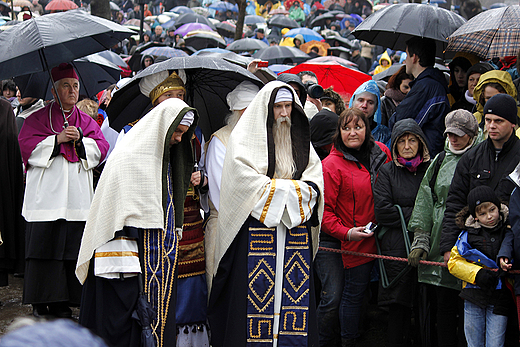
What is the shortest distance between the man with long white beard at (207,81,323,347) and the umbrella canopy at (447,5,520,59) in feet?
6.45

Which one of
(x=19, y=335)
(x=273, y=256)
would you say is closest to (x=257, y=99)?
(x=273, y=256)

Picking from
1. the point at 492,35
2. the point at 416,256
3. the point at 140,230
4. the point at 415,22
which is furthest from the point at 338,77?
the point at 140,230

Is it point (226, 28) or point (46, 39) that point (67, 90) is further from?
point (226, 28)

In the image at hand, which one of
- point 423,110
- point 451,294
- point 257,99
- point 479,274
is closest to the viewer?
point 479,274

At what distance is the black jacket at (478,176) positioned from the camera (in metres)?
4.41

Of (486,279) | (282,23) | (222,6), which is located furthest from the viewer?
(222,6)

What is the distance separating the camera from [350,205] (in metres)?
5.05

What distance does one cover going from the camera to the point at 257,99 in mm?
4473

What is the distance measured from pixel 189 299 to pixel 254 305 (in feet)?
1.73

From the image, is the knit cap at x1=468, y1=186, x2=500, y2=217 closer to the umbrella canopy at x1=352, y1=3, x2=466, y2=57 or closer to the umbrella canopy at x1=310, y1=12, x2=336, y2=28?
the umbrella canopy at x1=352, y1=3, x2=466, y2=57

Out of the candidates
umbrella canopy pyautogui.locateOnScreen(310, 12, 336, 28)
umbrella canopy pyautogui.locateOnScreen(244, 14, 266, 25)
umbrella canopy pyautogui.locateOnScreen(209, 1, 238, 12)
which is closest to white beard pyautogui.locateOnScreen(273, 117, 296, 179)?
umbrella canopy pyautogui.locateOnScreen(310, 12, 336, 28)

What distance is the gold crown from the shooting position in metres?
4.80

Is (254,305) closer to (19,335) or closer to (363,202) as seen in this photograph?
(363,202)

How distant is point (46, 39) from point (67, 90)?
0.82 m
